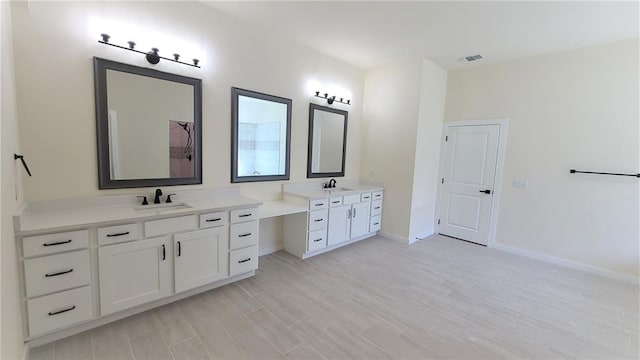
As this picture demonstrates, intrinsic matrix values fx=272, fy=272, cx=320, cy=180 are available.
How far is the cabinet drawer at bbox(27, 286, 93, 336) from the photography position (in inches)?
73.0

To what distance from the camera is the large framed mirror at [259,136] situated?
329cm

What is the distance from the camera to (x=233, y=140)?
3.25 m

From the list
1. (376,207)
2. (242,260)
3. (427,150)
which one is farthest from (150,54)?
(427,150)

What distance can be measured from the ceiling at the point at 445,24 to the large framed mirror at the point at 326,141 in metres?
0.96

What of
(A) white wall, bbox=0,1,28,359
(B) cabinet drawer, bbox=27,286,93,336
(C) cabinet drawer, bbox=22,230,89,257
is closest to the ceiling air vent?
(A) white wall, bbox=0,1,28,359

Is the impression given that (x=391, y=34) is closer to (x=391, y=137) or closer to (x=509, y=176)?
(x=391, y=137)

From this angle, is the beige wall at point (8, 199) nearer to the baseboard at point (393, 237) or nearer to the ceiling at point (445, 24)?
the ceiling at point (445, 24)

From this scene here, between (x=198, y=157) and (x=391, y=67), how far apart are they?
337cm

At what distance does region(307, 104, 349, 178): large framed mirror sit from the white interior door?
75.0 inches

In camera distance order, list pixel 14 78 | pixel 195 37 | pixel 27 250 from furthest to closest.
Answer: pixel 195 37 < pixel 14 78 < pixel 27 250

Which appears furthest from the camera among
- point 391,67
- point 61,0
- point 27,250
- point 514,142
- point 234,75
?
point 391,67

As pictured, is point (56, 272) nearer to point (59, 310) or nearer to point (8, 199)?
point (59, 310)

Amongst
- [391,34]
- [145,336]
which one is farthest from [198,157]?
[391,34]

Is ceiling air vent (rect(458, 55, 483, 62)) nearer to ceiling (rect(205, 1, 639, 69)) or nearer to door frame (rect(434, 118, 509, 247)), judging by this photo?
ceiling (rect(205, 1, 639, 69))
